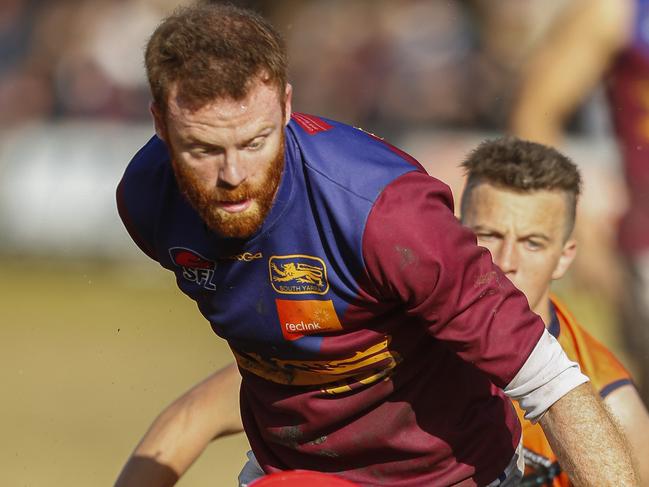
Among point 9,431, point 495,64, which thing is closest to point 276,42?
point 9,431

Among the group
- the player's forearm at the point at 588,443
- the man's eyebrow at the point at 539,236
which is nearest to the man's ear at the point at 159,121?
the player's forearm at the point at 588,443

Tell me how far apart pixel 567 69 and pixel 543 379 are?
120 inches

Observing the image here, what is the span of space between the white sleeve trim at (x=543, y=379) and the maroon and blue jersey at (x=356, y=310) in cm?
4

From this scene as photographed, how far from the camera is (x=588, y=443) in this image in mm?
3449

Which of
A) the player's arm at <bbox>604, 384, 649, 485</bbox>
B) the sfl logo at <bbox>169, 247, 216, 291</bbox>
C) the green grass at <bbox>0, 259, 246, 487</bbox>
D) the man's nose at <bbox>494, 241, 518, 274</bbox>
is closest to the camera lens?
the sfl logo at <bbox>169, 247, 216, 291</bbox>

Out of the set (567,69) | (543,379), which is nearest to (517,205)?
(567,69)

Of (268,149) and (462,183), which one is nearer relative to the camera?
(268,149)

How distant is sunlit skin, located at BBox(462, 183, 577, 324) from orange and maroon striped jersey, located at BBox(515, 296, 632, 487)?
0.10 metres

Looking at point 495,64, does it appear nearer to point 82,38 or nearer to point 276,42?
point 82,38

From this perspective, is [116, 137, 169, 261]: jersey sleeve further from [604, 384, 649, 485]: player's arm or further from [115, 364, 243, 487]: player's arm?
[604, 384, 649, 485]: player's arm

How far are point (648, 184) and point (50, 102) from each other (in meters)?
9.41

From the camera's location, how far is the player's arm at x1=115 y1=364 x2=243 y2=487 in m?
4.87

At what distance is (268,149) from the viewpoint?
135 inches

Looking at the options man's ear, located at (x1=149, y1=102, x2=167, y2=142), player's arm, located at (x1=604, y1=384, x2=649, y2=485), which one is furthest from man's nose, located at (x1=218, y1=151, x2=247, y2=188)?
player's arm, located at (x1=604, y1=384, x2=649, y2=485)
